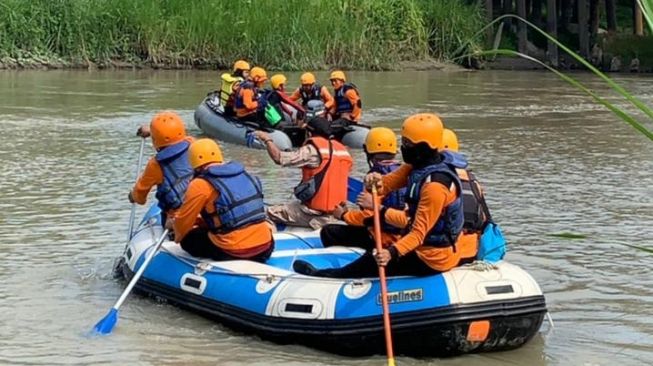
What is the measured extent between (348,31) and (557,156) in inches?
586

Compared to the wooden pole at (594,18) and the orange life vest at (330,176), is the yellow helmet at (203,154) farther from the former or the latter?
the wooden pole at (594,18)

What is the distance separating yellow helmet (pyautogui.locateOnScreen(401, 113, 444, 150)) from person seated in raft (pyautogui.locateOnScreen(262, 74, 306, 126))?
9471mm

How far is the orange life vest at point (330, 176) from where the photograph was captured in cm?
794

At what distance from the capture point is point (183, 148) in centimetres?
761

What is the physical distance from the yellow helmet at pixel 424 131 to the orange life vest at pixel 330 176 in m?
1.98

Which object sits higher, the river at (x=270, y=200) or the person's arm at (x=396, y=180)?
the person's arm at (x=396, y=180)

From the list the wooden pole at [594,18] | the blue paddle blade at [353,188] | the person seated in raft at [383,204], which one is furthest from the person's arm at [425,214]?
the wooden pole at [594,18]

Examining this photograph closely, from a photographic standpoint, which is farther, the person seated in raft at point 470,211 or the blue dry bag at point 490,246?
the blue dry bag at point 490,246

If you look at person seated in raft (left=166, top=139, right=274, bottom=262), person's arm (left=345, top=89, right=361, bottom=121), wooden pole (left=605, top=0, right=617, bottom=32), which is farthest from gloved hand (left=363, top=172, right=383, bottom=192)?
wooden pole (left=605, top=0, right=617, bottom=32)

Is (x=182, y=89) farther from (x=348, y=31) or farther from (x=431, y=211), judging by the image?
(x=431, y=211)

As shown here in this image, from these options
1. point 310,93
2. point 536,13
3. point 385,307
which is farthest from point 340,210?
point 536,13

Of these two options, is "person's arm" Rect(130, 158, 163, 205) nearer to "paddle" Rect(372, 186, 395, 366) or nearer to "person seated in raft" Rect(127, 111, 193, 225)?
"person seated in raft" Rect(127, 111, 193, 225)

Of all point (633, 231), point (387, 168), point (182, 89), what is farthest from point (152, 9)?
point (387, 168)

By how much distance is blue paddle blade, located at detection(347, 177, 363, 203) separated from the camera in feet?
27.1
